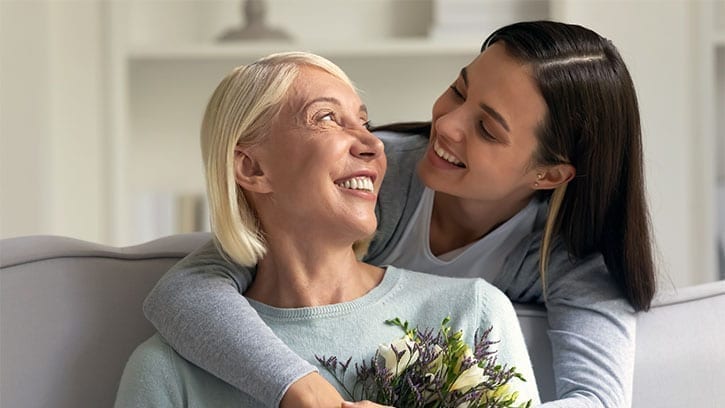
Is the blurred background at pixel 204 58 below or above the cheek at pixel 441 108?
below

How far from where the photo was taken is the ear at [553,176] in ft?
6.50

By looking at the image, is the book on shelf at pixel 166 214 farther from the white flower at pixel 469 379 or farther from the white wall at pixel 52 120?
the white flower at pixel 469 379

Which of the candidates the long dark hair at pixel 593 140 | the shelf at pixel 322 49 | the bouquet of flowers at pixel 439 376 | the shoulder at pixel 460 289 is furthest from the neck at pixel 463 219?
the shelf at pixel 322 49

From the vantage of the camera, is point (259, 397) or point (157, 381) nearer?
point (259, 397)

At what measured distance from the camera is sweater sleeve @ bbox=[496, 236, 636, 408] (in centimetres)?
176

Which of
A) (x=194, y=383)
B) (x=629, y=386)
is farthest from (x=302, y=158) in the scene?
(x=629, y=386)

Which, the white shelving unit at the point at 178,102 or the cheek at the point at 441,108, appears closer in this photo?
the cheek at the point at 441,108

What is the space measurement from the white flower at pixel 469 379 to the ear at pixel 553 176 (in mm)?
608

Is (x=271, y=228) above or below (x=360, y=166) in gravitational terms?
below

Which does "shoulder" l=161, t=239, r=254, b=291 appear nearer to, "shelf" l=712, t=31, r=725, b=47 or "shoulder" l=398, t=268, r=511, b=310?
"shoulder" l=398, t=268, r=511, b=310

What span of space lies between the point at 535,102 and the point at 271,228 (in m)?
0.50

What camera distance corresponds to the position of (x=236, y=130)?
1.77 metres

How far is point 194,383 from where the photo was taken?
5.62 feet

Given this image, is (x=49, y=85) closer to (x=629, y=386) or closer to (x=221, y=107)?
(x=221, y=107)
